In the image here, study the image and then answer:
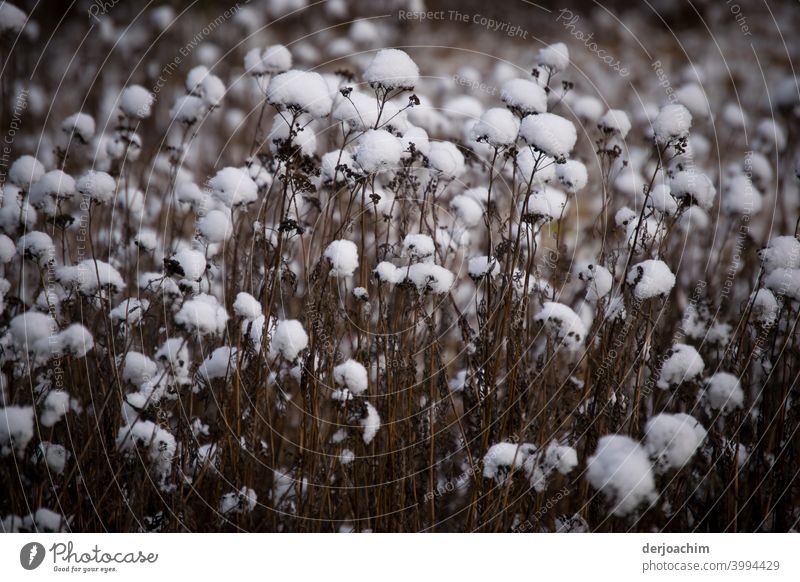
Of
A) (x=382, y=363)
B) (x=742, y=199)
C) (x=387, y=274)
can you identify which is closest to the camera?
(x=387, y=274)

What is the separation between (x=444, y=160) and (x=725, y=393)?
81 centimetres

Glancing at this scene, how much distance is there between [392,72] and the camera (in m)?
1.13

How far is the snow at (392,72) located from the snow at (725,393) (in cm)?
93

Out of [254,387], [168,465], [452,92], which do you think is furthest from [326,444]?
[452,92]

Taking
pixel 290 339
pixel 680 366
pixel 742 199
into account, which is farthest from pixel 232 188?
pixel 742 199

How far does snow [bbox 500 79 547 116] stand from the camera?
115cm

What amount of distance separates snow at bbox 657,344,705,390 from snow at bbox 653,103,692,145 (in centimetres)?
46

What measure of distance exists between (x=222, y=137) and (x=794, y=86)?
2150 mm

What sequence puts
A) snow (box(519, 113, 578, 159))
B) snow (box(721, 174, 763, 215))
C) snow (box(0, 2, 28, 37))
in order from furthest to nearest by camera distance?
snow (box(721, 174, 763, 215)) → snow (box(0, 2, 28, 37)) → snow (box(519, 113, 578, 159))

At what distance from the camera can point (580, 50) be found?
269 cm

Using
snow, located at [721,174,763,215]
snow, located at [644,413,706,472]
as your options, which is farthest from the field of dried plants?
snow, located at [721,174,763,215]

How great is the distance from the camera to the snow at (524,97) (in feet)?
3.79

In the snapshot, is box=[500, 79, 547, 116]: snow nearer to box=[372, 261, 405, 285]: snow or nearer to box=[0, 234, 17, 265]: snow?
box=[372, 261, 405, 285]: snow
